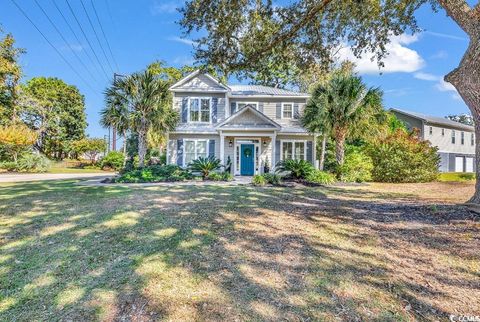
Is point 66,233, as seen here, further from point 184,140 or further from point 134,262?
point 184,140

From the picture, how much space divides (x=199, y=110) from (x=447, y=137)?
94.6 feet

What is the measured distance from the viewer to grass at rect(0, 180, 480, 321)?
9.41ft

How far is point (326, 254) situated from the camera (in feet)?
13.7

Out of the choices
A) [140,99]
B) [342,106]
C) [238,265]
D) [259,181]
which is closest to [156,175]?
[140,99]

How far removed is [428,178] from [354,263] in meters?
15.9

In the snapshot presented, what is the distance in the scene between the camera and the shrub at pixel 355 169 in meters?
15.7

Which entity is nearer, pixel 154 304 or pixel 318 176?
pixel 154 304

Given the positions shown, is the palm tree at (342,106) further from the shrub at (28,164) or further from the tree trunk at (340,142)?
the shrub at (28,164)

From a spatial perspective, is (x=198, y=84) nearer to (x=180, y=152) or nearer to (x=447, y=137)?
(x=180, y=152)

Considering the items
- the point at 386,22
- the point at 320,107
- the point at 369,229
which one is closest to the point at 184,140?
the point at 320,107

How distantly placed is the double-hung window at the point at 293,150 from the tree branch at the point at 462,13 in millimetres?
12514

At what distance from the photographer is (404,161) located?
16.2 meters

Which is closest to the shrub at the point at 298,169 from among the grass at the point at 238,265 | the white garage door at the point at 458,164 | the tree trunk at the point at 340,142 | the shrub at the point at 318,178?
the shrub at the point at 318,178

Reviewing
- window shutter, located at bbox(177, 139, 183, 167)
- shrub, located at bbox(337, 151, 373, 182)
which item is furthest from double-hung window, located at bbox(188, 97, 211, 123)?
shrub, located at bbox(337, 151, 373, 182)
